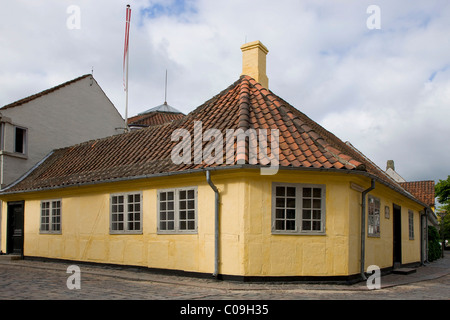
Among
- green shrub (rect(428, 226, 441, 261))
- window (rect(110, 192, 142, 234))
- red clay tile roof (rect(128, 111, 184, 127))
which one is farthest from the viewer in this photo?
red clay tile roof (rect(128, 111, 184, 127))

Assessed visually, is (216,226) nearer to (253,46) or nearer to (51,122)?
(253,46)

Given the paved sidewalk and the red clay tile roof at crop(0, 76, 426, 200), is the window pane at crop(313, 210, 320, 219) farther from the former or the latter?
the paved sidewalk

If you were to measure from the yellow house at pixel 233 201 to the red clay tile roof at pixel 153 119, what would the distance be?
14.6 metres

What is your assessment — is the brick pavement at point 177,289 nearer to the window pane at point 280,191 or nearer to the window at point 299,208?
the window at point 299,208

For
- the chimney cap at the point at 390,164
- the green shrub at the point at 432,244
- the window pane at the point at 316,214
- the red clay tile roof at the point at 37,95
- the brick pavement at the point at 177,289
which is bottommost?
the green shrub at the point at 432,244

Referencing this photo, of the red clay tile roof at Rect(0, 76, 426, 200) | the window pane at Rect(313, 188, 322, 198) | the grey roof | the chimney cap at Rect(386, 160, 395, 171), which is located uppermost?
the grey roof

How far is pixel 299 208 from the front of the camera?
10.5 meters

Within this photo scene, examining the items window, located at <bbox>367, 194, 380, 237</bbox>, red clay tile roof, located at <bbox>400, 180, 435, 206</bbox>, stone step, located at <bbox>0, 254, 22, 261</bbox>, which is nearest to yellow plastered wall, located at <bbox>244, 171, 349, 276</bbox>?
window, located at <bbox>367, 194, 380, 237</bbox>

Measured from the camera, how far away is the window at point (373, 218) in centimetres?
1224

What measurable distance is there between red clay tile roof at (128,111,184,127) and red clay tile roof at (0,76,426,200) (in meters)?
12.2

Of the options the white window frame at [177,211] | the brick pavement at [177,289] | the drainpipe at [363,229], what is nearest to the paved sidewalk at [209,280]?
the brick pavement at [177,289]

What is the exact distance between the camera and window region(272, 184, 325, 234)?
34.2ft
